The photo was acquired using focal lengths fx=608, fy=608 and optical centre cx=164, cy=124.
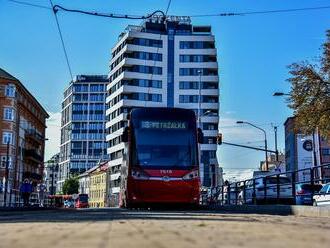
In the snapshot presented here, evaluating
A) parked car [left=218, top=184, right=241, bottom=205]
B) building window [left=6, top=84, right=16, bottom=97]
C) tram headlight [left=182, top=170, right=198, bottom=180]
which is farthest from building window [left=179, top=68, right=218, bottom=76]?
tram headlight [left=182, top=170, right=198, bottom=180]

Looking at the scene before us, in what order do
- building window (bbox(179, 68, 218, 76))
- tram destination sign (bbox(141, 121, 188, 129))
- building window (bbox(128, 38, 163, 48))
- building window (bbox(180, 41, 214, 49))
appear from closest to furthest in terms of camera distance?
tram destination sign (bbox(141, 121, 188, 129)) → building window (bbox(128, 38, 163, 48)) → building window (bbox(179, 68, 218, 76)) → building window (bbox(180, 41, 214, 49))

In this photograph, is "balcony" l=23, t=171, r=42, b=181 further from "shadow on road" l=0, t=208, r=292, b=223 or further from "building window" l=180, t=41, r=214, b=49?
"shadow on road" l=0, t=208, r=292, b=223

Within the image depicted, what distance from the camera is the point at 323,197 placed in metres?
17.3

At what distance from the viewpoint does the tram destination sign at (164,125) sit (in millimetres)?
23047

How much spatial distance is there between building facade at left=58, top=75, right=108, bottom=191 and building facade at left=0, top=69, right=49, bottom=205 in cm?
6942

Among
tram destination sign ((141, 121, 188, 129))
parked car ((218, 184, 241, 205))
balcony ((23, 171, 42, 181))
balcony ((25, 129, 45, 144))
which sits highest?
balcony ((25, 129, 45, 144))

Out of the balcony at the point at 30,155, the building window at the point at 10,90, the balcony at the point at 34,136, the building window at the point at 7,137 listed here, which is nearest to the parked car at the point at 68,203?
the balcony at the point at 30,155

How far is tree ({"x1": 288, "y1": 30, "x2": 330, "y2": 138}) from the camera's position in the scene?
1416 inches

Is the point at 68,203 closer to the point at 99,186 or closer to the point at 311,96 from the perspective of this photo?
the point at 99,186

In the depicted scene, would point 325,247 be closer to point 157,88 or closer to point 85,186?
point 157,88

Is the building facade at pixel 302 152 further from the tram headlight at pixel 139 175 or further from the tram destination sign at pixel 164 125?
the tram headlight at pixel 139 175

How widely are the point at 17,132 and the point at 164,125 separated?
2892 inches

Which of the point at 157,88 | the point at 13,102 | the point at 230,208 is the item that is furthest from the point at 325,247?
the point at 157,88

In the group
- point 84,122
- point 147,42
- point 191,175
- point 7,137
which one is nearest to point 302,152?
point 147,42
